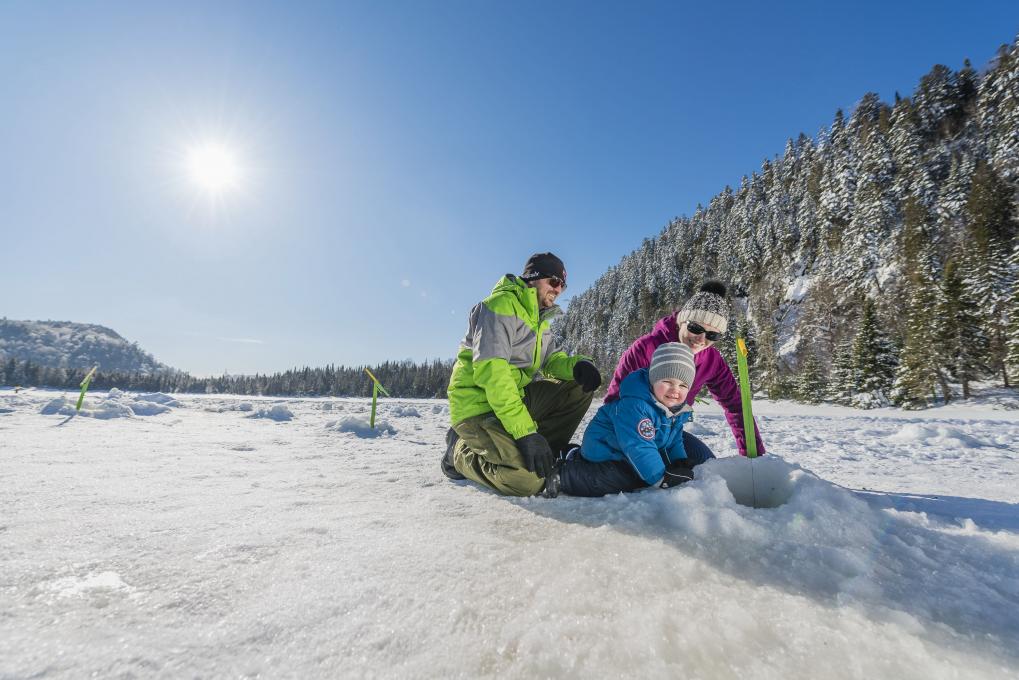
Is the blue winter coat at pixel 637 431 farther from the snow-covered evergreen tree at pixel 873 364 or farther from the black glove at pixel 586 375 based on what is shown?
the snow-covered evergreen tree at pixel 873 364

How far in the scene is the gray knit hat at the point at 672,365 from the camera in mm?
2336

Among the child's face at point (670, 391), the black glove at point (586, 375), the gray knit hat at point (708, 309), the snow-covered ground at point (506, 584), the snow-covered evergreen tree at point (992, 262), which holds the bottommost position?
the snow-covered ground at point (506, 584)

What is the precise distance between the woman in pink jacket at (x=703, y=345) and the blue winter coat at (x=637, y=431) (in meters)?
0.56

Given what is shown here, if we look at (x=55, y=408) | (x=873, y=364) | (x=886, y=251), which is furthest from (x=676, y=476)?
(x=886, y=251)

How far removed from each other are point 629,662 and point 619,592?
281mm

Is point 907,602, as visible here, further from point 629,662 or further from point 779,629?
point 629,662

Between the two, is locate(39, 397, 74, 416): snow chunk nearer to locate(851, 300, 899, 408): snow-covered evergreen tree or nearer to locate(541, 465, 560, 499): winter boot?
locate(541, 465, 560, 499): winter boot

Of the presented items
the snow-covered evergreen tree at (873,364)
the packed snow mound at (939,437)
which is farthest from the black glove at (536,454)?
the snow-covered evergreen tree at (873,364)

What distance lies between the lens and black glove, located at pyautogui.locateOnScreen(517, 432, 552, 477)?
227 cm

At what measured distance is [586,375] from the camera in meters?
2.89

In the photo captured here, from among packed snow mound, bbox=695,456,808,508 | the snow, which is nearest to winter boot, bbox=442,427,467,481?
packed snow mound, bbox=695,456,808,508

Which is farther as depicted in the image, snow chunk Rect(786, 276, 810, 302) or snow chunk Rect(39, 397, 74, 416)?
snow chunk Rect(786, 276, 810, 302)

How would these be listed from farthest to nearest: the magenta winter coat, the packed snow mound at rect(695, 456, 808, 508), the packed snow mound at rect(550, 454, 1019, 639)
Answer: the magenta winter coat, the packed snow mound at rect(695, 456, 808, 508), the packed snow mound at rect(550, 454, 1019, 639)

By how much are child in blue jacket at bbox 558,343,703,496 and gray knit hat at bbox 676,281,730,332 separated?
888 millimetres
